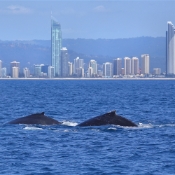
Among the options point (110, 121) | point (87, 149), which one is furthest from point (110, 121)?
point (87, 149)

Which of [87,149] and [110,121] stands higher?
[110,121]

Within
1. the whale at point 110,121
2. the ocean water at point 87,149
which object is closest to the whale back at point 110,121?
the whale at point 110,121

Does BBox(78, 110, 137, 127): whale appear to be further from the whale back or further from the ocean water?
the ocean water

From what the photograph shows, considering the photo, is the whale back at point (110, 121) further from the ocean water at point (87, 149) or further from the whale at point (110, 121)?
the ocean water at point (87, 149)

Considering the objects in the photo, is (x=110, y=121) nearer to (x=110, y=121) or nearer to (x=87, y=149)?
(x=110, y=121)

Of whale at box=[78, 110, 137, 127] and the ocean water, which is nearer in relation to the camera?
the ocean water

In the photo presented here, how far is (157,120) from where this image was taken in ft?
167

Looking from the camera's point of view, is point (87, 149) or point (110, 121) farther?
point (110, 121)

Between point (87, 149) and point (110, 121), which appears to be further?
point (110, 121)

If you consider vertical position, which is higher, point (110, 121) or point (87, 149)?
point (110, 121)

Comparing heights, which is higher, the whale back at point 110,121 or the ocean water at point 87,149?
the whale back at point 110,121

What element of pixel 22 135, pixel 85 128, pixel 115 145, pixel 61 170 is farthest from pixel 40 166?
pixel 85 128

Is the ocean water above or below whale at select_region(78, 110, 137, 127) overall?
below

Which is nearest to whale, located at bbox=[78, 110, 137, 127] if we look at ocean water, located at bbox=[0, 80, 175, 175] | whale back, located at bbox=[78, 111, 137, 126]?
whale back, located at bbox=[78, 111, 137, 126]
